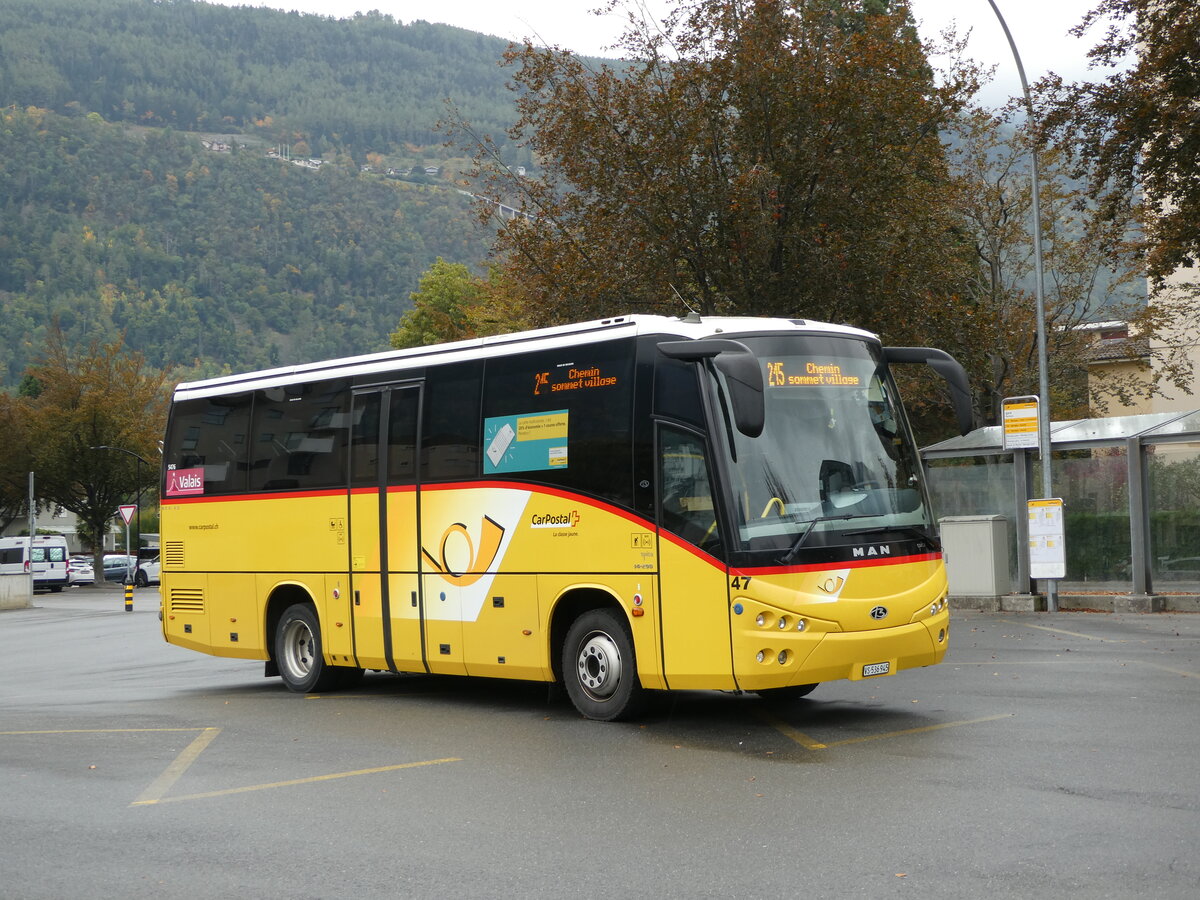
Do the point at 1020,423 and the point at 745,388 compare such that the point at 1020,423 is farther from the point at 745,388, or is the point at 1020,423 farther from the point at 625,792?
the point at 625,792

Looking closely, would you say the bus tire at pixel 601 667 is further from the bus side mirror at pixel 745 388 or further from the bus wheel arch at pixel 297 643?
the bus wheel arch at pixel 297 643

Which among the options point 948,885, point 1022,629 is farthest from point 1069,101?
point 948,885

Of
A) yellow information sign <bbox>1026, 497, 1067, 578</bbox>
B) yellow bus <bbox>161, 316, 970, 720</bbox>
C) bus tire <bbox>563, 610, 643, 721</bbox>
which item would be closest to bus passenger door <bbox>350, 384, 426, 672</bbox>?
yellow bus <bbox>161, 316, 970, 720</bbox>

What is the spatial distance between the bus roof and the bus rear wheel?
91.7 inches

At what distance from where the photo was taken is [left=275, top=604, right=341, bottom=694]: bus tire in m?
13.8

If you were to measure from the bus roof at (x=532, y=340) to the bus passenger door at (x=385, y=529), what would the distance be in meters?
0.31

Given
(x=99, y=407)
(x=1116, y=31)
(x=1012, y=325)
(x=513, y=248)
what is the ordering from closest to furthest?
(x=1116, y=31)
(x=513, y=248)
(x=1012, y=325)
(x=99, y=407)

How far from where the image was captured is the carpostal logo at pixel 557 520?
10.9 metres

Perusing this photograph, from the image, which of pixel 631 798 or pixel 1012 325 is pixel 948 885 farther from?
pixel 1012 325

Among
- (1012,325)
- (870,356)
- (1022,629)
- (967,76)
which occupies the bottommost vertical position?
(1022,629)

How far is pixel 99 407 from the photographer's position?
2692 inches

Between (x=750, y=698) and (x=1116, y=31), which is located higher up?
(x=1116, y=31)

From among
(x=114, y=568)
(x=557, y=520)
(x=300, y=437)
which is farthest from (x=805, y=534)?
(x=114, y=568)

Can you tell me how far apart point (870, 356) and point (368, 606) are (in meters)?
5.15
